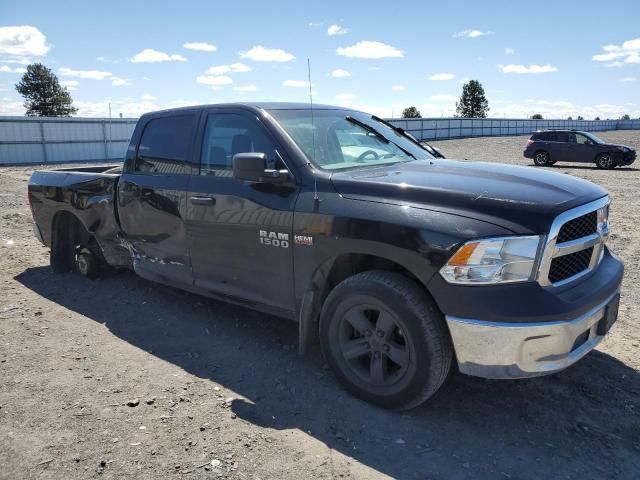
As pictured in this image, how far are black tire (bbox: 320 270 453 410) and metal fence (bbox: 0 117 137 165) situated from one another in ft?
77.7

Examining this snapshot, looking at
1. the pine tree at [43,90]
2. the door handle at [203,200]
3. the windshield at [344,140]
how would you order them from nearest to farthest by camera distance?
the windshield at [344,140] < the door handle at [203,200] < the pine tree at [43,90]

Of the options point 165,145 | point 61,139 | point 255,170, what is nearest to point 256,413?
point 255,170

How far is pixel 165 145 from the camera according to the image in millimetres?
4727

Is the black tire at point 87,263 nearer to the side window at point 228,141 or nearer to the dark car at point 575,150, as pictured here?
the side window at point 228,141

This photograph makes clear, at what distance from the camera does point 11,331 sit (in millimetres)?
4641

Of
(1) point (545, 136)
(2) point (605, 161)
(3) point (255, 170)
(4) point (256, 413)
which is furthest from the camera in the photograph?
(1) point (545, 136)

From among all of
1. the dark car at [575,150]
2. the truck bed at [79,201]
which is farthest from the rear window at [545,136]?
the truck bed at [79,201]

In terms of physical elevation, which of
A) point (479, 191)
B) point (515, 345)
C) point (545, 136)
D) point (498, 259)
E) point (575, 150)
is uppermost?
point (545, 136)

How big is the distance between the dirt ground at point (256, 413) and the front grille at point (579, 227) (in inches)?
43.7

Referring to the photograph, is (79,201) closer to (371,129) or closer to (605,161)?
(371,129)

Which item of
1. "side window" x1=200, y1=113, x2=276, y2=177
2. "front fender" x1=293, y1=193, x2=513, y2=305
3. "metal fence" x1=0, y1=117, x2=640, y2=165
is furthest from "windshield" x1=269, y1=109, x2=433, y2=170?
"metal fence" x1=0, y1=117, x2=640, y2=165

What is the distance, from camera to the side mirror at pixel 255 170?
3.48m

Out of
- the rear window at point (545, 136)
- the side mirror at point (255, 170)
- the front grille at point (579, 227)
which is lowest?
the front grille at point (579, 227)

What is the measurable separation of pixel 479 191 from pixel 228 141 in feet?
6.84
